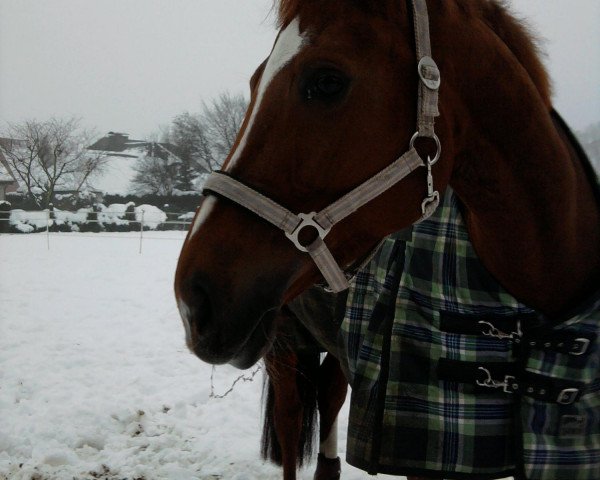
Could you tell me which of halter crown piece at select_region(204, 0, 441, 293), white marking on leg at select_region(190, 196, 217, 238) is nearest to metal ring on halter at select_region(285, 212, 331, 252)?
halter crown piece at select_region(204, 0, 441, 293)

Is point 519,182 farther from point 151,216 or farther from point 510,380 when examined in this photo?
point 151,216

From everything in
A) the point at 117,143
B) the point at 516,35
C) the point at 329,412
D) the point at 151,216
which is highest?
the point at 117,143

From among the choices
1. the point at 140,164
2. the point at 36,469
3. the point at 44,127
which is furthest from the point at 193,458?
the point at 140,164

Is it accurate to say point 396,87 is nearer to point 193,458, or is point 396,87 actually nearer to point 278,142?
point 278,142

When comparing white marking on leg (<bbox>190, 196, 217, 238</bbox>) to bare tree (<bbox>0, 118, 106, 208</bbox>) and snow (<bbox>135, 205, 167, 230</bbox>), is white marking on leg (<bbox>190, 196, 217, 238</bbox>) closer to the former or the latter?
bare tree (<bbox>0, 118, 106, 208</bbox>)

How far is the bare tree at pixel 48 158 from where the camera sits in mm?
14883

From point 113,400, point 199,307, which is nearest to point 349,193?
point 199,307

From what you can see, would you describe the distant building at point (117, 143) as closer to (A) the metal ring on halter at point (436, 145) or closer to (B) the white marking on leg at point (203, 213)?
(B) the white marking on leg at point (203, 213)

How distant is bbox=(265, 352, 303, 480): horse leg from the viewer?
7.37 feet

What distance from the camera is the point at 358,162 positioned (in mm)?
1005

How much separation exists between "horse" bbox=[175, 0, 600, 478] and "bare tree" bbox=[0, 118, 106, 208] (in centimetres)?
1393

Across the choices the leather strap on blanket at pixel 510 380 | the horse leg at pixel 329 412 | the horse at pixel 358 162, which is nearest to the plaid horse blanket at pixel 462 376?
the leather strap on blanket at pixel 510 380

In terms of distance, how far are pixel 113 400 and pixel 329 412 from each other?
1.77 meters

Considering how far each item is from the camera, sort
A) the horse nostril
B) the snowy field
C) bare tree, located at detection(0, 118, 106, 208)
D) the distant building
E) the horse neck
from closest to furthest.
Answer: the horse nostril < the horse neck < the snowy field < bare tree, located at detection(0, 118, 106, 208) < the distant building
